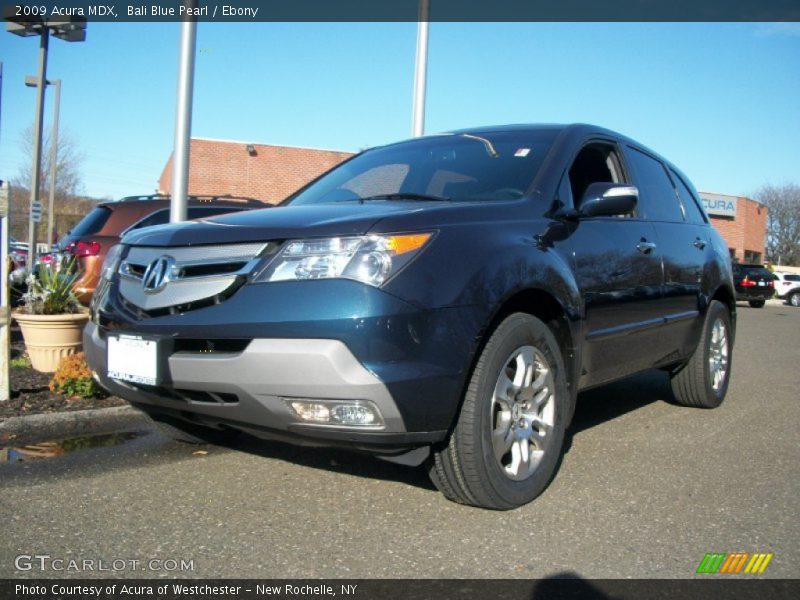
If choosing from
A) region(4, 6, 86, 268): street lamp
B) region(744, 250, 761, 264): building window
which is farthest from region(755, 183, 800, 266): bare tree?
region(4, 6, 86, 268): street lamp

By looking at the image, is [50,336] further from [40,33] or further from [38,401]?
[40,33]

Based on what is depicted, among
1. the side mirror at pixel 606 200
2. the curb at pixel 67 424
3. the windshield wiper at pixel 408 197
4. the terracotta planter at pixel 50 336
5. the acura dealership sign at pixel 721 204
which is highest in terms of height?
the acura dealership sign at pixel 721 204

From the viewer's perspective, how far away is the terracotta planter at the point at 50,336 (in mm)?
5875

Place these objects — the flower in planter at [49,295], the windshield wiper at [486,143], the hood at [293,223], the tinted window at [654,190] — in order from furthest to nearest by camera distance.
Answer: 1. the flower in planter at [49,295]
2. the tinted window at [654,190]
3. the windshield wiper at [486,143]
4. the hood at [293,223]

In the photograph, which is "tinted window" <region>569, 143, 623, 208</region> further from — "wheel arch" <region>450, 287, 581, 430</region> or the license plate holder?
the license plate holder

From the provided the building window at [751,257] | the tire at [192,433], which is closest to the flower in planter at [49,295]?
the tire at [192,433]

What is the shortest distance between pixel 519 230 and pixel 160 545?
1.94 metres

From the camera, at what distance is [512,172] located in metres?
3.69

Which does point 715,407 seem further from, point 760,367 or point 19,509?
point 19,509

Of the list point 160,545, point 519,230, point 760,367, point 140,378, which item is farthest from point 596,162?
point 760,367

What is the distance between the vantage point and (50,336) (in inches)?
234

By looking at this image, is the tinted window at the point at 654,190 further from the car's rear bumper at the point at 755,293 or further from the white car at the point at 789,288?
the white car at the point at 789,288

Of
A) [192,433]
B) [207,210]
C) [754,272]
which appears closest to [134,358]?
[192,433]

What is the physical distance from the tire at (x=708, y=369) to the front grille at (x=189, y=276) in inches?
144
